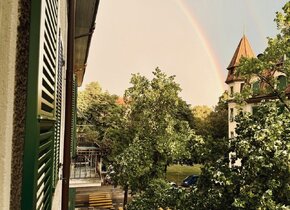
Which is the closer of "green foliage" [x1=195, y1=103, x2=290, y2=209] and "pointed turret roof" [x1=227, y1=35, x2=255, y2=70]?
"green foliage" [x1=195, y1=103, x2=290, y2=209]

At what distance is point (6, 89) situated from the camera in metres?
0.88

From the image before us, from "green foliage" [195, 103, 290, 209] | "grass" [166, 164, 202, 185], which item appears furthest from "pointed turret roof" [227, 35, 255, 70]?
"green foliage" [195, 103, 290, 209]

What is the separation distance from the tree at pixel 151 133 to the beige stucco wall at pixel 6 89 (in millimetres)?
13118

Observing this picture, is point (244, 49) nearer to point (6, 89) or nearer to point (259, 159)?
point (259, 159)

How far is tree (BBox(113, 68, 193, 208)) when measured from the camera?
47.0ft

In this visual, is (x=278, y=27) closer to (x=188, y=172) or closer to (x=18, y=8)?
(x=18, y=8)

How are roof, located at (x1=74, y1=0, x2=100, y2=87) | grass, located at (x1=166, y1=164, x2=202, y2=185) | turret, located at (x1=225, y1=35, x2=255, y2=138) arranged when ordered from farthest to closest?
grass, located at (x1=166, y1=164, x2=202, y2=185) < turret, located at (x1=225, y1=35, x2=255, y2=138) < roof, located at (x1=74, y1=0, x2=100, y2=87)

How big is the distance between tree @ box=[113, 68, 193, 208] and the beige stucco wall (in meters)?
13.1

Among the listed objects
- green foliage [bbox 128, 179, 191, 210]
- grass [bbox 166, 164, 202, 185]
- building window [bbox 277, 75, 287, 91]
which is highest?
building window [bbox 277, 75, 287, 91]

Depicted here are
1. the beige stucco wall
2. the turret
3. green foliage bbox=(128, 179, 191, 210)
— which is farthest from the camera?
the turret

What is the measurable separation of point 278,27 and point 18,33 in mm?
8552

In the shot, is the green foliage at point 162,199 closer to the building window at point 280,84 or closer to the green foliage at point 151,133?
the green foliage at point 151,133

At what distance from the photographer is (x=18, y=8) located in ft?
3.18

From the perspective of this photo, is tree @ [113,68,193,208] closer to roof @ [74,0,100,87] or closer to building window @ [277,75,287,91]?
building window @ [277,75,287,91]
